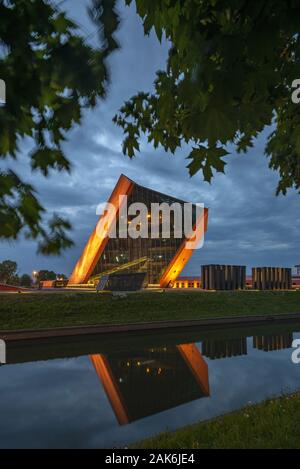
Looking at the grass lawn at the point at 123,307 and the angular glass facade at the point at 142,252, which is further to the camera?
the angular glass facade at the point at 142,252

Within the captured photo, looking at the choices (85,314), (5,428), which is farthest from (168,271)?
(5,428)

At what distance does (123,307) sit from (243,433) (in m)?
17.4

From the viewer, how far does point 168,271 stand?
131 ft

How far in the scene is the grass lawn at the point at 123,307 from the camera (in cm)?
1784

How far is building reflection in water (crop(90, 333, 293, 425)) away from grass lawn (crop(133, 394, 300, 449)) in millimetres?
1962

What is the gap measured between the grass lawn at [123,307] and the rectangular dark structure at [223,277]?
5.96m

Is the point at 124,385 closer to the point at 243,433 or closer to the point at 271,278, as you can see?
the point at 243,433

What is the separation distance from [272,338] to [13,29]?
17.0 metres

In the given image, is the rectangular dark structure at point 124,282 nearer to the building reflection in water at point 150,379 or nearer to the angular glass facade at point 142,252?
the angular glass facade at point 142,252

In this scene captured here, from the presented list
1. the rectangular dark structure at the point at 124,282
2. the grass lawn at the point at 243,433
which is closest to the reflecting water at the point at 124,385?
the grass lawn at the point at 243,433

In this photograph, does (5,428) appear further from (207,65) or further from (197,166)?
(207,65)

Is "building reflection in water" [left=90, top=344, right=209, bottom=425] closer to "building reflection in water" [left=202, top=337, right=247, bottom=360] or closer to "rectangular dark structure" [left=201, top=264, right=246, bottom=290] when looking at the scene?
"building reflection in water" [left=202, top=337, right=247, bottom=360]
